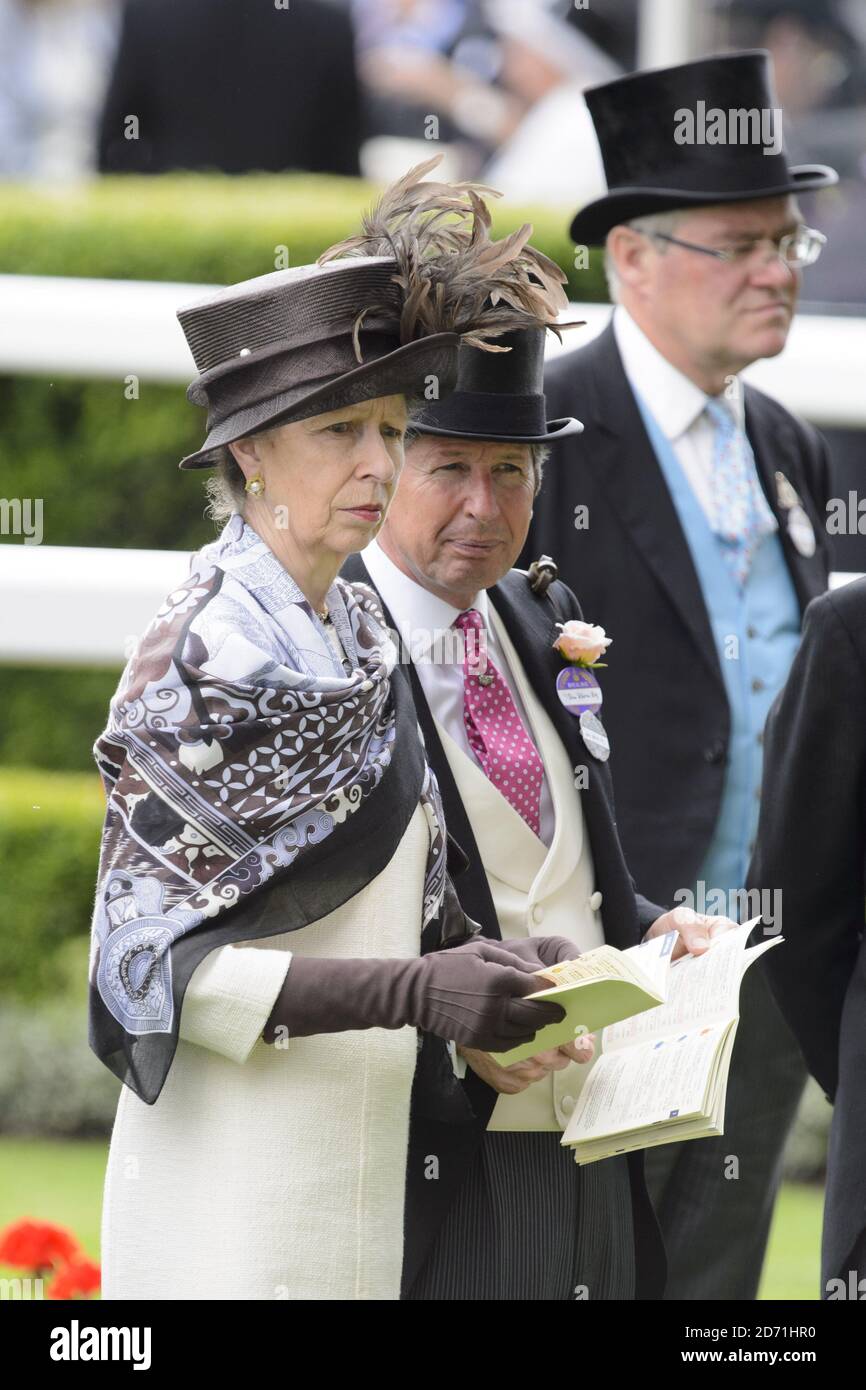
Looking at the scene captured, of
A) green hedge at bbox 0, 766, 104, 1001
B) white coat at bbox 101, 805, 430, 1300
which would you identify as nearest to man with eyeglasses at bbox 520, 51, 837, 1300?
white coat at bbox 101, 805, 430, 1300

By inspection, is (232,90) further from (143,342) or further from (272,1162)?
(272,1162)

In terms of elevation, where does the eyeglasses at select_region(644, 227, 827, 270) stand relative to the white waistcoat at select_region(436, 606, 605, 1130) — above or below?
above

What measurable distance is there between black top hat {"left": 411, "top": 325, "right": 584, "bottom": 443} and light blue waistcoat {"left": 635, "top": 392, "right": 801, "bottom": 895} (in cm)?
112

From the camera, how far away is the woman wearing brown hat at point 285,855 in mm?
2617

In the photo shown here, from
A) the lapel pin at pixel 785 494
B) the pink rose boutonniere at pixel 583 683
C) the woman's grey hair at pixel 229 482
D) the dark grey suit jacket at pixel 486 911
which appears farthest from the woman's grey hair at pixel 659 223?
the woman's grey hair at pixel 229 482


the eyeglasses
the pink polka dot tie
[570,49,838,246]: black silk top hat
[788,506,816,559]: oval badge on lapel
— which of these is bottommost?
the pink polka dot tie

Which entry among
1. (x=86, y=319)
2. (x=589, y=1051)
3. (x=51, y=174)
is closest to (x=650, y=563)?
(x=589, y=1051)

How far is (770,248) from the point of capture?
15.1ft

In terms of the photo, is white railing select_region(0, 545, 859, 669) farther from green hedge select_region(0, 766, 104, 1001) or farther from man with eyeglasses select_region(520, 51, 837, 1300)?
man with eyeglasses select_region(520, 51, 837, 1300)

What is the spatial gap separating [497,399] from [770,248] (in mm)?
1617

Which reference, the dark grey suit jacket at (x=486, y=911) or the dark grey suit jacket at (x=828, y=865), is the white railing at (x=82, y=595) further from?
the dark grey suit jacket at (x=828, y=865)

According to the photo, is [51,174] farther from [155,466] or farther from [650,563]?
[650,563]

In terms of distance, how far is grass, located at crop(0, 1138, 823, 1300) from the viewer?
5.79 metres

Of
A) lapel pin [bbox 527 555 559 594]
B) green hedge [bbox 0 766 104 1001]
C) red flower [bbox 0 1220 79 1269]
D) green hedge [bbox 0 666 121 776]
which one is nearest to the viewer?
lapel pin [bbox 527 555 559 594]
